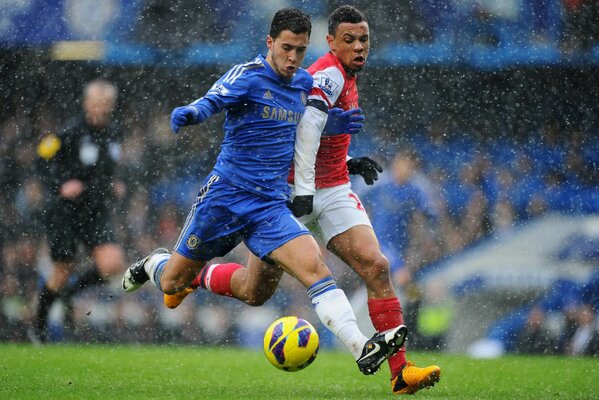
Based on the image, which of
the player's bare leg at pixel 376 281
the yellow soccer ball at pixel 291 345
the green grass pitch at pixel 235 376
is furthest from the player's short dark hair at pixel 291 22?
the green grass pitch at pixel 235 376

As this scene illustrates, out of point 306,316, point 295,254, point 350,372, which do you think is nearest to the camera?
point 295,254

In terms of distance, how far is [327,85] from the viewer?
21.5 ft

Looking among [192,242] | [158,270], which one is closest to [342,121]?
[192,242]

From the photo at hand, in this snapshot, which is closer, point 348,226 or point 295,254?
point 295,254

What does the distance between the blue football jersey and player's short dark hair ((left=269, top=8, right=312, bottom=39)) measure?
0.22m

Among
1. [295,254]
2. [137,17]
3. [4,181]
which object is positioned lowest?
[295,254]

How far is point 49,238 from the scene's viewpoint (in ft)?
33.5

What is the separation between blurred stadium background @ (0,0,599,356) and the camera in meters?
10.3

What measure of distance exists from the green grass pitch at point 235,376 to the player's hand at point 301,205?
1.06m

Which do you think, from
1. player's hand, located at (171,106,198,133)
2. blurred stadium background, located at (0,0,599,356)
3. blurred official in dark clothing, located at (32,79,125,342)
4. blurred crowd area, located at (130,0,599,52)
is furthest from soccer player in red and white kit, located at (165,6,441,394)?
blurred crowd area, located at (130,0,599,52)

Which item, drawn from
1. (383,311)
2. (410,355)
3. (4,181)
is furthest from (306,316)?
(383,311)

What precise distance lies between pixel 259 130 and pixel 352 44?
3.07 ft

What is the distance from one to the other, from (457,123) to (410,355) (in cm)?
258

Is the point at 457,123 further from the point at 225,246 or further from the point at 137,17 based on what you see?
the point at 225,246
